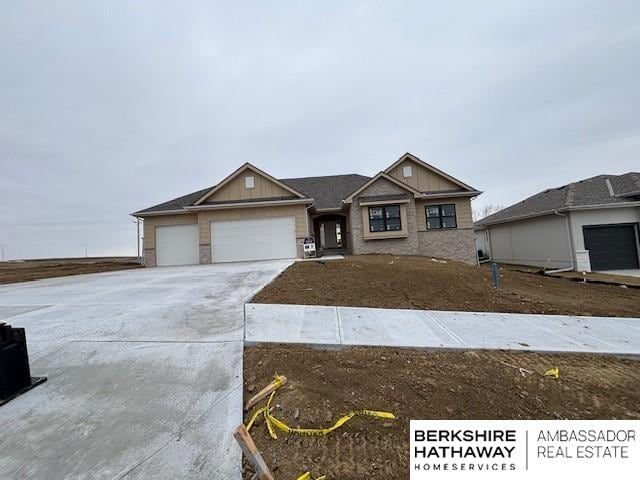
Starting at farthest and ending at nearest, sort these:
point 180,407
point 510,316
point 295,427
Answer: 1. point 510,316
2. point 180,407
3. point 295,427

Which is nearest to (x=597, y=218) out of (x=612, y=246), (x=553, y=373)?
(x=612, y=246)

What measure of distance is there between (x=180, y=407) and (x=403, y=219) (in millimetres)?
14975

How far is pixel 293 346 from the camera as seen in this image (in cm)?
407

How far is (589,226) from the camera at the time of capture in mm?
15547

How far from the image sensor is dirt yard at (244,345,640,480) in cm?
215

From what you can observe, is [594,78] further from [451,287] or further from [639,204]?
[451,287]

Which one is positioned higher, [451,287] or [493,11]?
[493,11]

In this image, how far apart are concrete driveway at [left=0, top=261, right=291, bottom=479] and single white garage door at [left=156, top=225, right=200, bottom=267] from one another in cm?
1152

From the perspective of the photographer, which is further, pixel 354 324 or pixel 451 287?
pixel 451 287

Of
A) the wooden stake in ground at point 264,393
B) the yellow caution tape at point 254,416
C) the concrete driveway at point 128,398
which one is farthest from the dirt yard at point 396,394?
the concrete driveway at point 128,398

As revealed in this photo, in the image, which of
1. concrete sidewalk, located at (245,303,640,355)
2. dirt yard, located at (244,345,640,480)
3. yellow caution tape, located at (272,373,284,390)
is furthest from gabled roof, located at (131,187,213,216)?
yellow caution tape, located at (272,373,284,390)

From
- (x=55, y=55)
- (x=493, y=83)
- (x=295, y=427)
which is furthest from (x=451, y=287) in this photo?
(x=55, y=55)

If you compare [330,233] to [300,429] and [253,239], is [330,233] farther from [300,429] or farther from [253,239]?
[300,429]

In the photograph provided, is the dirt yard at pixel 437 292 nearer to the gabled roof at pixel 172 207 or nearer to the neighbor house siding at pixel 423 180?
the neighbor house siding at pixel 423 180
